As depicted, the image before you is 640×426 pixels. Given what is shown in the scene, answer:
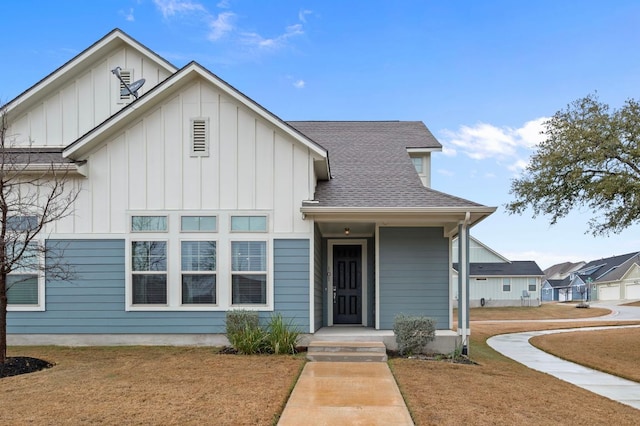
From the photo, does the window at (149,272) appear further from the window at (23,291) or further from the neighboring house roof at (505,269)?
the neighboring house roof at (505,269)

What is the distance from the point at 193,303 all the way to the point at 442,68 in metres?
10.6

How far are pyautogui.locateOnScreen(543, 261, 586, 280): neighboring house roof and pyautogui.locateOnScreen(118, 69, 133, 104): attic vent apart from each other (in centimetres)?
7520

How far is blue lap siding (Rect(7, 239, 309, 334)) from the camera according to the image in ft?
33.7

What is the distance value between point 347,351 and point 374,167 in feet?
17.9

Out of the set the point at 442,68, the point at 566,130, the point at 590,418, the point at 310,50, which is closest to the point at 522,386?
the point at 590,418

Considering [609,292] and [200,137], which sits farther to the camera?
[609,292]

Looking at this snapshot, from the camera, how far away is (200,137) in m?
10.4

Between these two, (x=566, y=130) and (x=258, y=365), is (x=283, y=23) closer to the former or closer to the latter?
(x=566, y=130)

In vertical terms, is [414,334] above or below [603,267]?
above

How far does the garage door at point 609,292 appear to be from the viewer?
179 ft

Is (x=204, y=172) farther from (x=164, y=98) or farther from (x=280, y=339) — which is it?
(x=280, y=339)

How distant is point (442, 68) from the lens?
16.0 meters

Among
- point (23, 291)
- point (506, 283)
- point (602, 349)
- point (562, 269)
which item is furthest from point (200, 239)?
point (562, 269)

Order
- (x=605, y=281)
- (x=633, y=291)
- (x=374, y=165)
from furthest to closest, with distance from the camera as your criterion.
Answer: (x=605, y=281) < (x=633, y=291) < (x=374, y=165)
